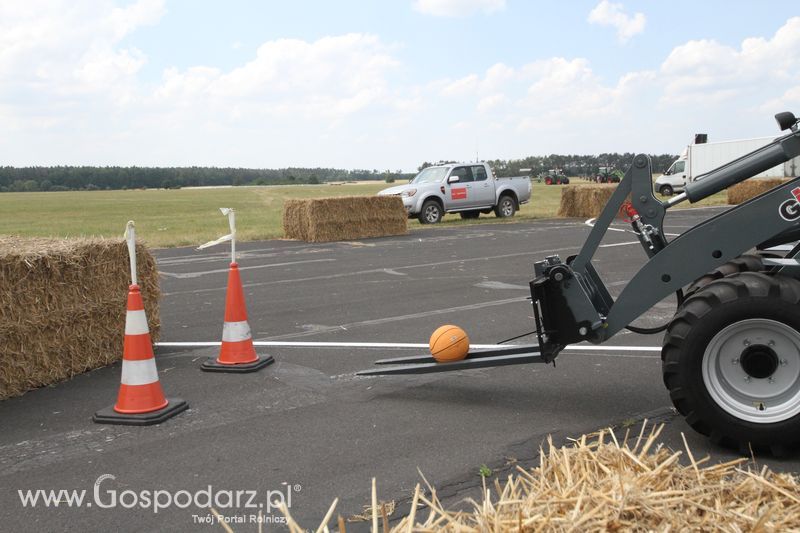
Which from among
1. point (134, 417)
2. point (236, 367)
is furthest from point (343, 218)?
point (134, 417)

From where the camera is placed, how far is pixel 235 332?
6.78m

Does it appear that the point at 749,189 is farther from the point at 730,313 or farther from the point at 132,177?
the point at 132,177

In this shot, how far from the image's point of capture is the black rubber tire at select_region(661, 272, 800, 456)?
4.33 meters

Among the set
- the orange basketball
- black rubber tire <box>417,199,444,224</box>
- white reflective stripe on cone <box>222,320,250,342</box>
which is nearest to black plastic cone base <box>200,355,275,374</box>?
white reflective stripe on cone <box>222,320,250,342</box>

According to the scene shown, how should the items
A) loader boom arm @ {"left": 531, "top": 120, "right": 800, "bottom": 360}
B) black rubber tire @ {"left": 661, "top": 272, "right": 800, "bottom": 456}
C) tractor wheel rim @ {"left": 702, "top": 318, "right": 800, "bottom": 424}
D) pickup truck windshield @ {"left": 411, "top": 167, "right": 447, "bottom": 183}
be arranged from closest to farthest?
black rubber tire @ {"left": 661, "top": 272, "right": 800, "bottom": 456}, tractor wheel rim @ {"left": 702, "top": 318, "right": 800, "bottom": 424}, loader boom arm @ {"left": 531, "top": 120, "right": 800, "bottom": 360}, pickup truck windshield @ {"left": 411, "top": 167, "right": 447, "bottom": 183}

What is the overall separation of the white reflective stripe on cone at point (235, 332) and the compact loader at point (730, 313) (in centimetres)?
307

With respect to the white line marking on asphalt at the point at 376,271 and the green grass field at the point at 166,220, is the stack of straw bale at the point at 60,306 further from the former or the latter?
the green grass field at the point at 166,220

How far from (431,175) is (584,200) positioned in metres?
6.07

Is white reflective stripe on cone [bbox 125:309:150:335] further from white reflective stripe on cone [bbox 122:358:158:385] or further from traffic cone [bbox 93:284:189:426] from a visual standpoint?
white reflective stripe on cone [bbox 122:358:158:385]

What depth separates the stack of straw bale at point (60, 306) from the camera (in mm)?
6152

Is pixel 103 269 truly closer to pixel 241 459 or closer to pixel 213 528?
pixel 241 459

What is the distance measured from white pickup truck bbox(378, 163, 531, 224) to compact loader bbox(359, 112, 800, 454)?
20.0 metres

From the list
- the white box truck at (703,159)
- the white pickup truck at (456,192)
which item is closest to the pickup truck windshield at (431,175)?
the white pickup truck at (456,192)

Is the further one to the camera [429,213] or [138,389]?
[429,213]
